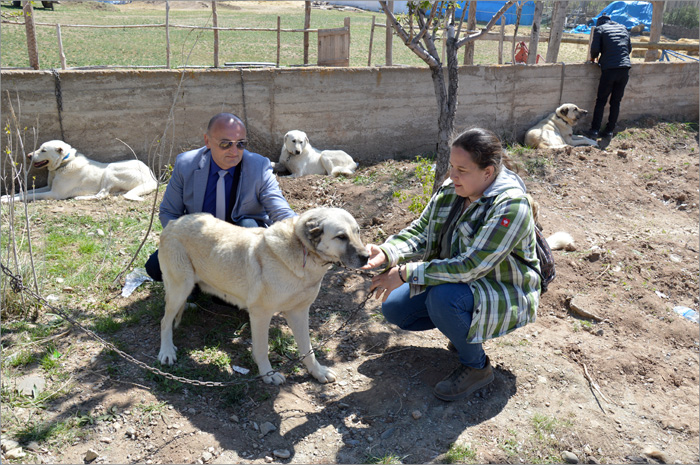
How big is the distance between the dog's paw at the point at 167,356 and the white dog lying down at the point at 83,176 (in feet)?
13.8

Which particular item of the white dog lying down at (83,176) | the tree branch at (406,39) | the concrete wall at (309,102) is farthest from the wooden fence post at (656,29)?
the white dog lying down at (83,176)

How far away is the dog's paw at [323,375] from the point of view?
4.09 meters

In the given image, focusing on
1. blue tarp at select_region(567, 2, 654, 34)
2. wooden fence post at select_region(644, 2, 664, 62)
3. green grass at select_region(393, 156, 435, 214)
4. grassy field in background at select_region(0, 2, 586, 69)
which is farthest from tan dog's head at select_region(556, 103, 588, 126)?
blue tarp at select_region(567, 2, 654, 34)

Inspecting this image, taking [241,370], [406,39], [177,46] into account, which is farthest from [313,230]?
[177,46]

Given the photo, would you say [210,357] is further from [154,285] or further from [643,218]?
[643,218]

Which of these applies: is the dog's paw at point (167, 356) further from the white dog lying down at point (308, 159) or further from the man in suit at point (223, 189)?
the white dog lying down at point (308, 159)

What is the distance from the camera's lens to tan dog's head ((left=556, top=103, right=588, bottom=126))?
10.7m

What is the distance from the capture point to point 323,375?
4.10 metres

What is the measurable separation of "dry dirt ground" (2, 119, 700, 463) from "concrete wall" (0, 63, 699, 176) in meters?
3.89

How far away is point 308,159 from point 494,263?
5.97m

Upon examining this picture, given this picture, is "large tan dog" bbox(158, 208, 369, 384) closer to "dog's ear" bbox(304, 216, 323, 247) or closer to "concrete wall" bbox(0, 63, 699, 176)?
"dog's ear" bbox(304, 216, 323, 247)

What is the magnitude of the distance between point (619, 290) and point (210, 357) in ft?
12.9

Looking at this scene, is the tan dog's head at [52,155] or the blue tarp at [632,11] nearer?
the tan dog's head at [52,155]

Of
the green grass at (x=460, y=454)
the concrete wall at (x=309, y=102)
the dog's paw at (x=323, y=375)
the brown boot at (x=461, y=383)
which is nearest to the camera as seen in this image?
the green grass at (x=460, y=454)
